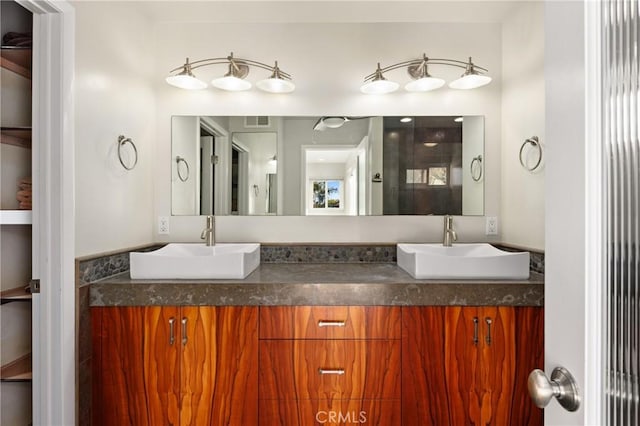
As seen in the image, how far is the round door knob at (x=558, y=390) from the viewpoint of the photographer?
0.52m

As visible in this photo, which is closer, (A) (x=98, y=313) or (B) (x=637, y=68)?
(B) (x=637, y=68)

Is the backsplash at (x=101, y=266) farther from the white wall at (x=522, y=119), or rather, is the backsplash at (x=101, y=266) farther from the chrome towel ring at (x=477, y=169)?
the white wall at (x=522, y=119)

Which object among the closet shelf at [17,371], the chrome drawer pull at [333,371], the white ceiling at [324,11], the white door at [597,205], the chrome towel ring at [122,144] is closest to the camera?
the white door at [597,205]

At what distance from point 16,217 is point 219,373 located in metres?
1.04

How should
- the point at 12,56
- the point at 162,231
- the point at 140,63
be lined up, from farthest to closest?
the point at 162,231 < the point at 140,63 < the point at 12,56

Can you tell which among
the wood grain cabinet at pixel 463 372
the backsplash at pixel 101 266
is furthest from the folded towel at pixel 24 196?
the wood grain cabinet at pixel 463 372

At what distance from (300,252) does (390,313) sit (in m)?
0.79

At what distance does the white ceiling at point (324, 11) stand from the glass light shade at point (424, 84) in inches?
15.5

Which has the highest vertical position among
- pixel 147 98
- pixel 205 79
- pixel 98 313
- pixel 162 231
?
pixel 205 79

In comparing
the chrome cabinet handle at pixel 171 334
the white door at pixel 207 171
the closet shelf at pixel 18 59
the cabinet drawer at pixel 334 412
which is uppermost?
the closet shelf at pixel 18 59

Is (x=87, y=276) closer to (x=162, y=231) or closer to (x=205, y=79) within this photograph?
(x=162, y=231)

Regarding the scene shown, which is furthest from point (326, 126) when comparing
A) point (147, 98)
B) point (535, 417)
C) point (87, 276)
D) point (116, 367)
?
point (535, 417)

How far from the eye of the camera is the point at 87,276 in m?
1.55

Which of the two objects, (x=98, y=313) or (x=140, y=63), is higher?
(x=140, y=63)
